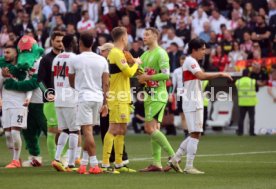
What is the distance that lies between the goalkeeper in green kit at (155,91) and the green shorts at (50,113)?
5.92 ft

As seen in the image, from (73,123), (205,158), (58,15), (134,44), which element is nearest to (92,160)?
(73,123)

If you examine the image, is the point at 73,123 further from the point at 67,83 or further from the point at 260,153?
the point at 260,153

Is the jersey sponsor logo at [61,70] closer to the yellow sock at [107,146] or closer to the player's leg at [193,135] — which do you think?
the yellow sock at [107,146]

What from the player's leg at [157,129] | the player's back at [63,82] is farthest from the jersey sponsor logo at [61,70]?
the player's leg at [157,129]

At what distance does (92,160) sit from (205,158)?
4.74m

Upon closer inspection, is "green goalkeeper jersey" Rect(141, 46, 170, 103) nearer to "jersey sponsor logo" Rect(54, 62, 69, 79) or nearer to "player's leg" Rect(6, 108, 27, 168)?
"jersey sponsor logo" Rect(54, 62, 69, 79)

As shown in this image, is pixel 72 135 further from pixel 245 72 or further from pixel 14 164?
pixel 245 72

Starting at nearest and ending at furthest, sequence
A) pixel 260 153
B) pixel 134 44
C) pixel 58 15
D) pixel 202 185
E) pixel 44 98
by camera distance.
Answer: pixel 202 185, pixel 44 98, pixel 260 153, pixel 134 44, pixel 58 15

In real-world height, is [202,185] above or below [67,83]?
below

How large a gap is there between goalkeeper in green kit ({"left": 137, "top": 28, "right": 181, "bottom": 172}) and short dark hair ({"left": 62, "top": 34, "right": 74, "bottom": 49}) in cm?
131

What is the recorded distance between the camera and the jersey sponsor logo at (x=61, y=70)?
16906mm

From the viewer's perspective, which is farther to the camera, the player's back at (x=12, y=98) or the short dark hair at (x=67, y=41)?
the player's back at (x=12, y=98)

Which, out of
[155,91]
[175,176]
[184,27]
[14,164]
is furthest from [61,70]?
[184,27]

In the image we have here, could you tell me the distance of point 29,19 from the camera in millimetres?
36031
